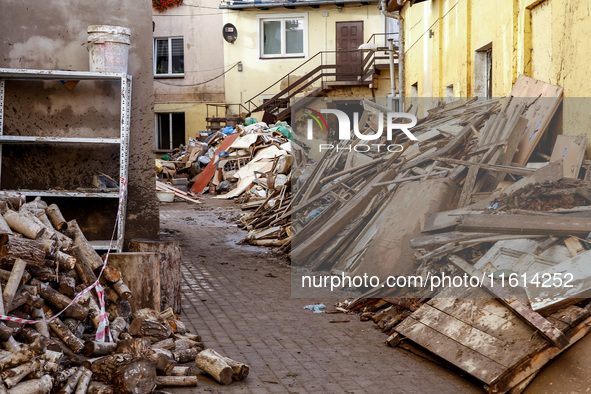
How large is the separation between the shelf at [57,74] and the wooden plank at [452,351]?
189 inches

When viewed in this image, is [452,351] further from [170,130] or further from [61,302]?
[170,130]

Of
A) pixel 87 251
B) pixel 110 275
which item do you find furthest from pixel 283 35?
pixel 110 275

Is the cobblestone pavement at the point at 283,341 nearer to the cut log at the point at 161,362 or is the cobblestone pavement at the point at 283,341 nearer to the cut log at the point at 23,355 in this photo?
the cut log at the point at 161,362

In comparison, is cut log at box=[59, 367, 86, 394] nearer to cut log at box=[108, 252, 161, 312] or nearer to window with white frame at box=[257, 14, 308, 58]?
cut log at box=[108, 252, 161, 312]

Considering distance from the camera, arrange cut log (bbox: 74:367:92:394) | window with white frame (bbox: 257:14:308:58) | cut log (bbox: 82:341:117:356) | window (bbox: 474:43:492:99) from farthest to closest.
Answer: window with white frame (bbox: 257:14:308:58), window (bbox: 474:43:492:99), cut log (bbox: 82:341:117:356), cut log (bbox: 74:367:92:394)

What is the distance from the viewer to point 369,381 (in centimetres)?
586

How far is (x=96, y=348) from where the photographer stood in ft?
18.1

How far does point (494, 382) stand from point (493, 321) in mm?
823

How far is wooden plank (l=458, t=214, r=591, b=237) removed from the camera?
279 inches

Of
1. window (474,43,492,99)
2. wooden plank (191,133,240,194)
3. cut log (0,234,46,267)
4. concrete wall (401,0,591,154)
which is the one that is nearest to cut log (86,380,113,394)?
cut log (0,234,46,267)

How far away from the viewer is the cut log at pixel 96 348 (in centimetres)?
550

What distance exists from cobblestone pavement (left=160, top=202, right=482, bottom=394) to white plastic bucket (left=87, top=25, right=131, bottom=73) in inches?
124

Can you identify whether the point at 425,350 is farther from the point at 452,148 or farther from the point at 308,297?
the point at 452,148

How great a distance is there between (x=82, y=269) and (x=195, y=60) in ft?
92.3
